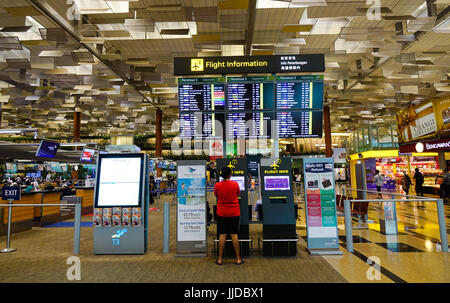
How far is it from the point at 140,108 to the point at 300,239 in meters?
14.0

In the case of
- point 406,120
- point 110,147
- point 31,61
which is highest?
point 31,61

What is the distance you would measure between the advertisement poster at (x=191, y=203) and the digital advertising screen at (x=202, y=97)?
1194 mm

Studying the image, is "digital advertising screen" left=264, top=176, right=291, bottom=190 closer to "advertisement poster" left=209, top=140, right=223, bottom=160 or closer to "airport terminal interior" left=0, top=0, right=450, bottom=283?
"airport terminal interior" left=0, top=0, right=450, bottom=283

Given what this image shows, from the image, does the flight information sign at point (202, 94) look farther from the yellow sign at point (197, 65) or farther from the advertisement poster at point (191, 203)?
the advertisement poster at point (191, 203)

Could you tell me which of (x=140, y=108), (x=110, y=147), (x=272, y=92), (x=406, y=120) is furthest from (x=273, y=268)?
(x=140, y=108)

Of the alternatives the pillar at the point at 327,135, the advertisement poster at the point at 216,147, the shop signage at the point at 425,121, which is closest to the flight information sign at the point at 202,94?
the advertisement poster at the point at 216,147

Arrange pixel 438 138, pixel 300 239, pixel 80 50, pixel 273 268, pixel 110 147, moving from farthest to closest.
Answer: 1. pixel 438 138
2. pixel 80 50
3. pixel 110 147
4. pixel 300 239
5. pixel 273 268

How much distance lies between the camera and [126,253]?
5258 millimetres

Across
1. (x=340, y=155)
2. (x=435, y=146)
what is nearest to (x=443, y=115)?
(x=435, y=146)

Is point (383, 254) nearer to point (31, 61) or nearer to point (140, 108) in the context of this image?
point (31, 61)

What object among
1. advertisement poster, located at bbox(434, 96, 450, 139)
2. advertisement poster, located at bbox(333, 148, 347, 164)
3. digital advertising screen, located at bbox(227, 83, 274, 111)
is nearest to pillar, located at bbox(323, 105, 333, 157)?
advertisement poster, located at bbox(333, 148, 347, 164)

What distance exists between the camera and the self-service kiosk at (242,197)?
4.98 meters

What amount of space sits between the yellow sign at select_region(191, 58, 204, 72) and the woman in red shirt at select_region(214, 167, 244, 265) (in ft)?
6.88

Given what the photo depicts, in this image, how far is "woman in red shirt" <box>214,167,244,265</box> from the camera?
461 cm
